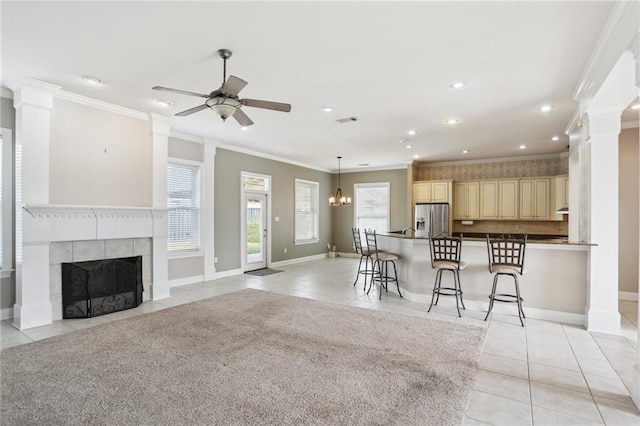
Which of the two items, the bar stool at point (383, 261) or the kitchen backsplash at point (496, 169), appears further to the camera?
the kitchen backsplash at point (496, 169)

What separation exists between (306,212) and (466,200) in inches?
172

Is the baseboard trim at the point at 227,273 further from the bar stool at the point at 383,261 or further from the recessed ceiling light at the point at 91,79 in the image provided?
the recessed ceiling light at the point at 91,79

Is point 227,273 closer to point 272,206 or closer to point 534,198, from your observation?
point 272,206

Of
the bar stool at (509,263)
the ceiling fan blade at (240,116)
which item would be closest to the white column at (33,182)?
the ceiling fan blade at (240,116)

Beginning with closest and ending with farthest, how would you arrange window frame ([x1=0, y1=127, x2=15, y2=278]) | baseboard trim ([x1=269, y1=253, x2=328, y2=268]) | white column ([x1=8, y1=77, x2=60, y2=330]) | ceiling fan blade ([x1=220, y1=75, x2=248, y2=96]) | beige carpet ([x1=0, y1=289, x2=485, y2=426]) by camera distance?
beige carpet ([x1=0, y1=289, x2=485, y2=426]), ceiling fan blade ([x1=220, y1=75, x2=248, y2=96]), white column ([x1=8, y1=77, x2=60, y2=330]), window frame ([x1=0, y1=127, x2=15, y2=278]), baseboard trim ([x1=269, y1=253, x2=328, y2=268])

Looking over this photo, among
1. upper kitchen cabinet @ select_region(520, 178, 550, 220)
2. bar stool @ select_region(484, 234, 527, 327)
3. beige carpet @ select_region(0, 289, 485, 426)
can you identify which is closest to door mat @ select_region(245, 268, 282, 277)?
beige carpet @ select_region(0, 289, 485, 426)

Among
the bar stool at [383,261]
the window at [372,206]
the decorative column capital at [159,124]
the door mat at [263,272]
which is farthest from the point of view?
A: the window at [372,206]

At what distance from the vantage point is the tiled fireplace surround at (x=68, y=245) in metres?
3.88

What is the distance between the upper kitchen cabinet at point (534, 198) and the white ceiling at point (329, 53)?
267 centimetres

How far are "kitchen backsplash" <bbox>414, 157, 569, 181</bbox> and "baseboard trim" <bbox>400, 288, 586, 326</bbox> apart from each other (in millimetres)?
4581

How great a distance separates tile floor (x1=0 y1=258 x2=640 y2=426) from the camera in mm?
2244

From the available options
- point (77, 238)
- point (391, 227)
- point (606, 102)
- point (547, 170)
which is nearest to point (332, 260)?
point (391, 227)

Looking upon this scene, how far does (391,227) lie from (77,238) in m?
7.50

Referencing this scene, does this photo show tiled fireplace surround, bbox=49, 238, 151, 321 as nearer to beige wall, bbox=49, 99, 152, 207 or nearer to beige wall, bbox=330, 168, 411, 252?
beige wall, bbox=49, 99, 152, 207
